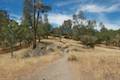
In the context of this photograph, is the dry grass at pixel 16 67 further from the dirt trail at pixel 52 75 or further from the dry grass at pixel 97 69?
the dry grass at pixel 97 69

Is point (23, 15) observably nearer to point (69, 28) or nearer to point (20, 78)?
point (69, 28)

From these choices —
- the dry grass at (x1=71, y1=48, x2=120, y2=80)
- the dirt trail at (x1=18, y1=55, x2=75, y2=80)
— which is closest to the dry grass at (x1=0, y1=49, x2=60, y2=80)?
the dirt trail at (x1=18, y1=55, x2=75, y2=80)

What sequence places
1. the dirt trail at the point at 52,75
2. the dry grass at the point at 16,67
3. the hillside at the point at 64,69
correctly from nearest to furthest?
the dirt trail at the point at 52,75, the hillside at the point at 64,69, the dry grass at the point at 16,67

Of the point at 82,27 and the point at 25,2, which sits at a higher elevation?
the point at 25,2

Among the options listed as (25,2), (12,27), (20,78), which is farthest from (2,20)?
(20,78)

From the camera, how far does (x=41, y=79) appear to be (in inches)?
574

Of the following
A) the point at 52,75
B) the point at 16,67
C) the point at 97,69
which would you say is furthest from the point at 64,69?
the point at 16,67

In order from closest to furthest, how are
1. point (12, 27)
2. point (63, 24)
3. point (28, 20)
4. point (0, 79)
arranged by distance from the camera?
1. point (0, 79)
2. point (12, 27)
3. point (28, 20)
4. point (63, 24)

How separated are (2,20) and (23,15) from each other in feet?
20.1

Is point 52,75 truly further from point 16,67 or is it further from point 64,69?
point 16,67

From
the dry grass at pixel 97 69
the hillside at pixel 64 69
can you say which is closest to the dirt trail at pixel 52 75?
the hillside at pixel 64 69

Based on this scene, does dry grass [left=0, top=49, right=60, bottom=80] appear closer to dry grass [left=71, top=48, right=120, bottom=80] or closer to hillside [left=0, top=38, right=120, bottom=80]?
hillside [left=0, top=38, right=120, bottom=80]

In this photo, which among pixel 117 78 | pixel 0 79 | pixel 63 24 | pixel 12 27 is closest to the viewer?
pixel 117 78

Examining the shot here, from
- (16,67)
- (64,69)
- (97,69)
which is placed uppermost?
(97,69)
